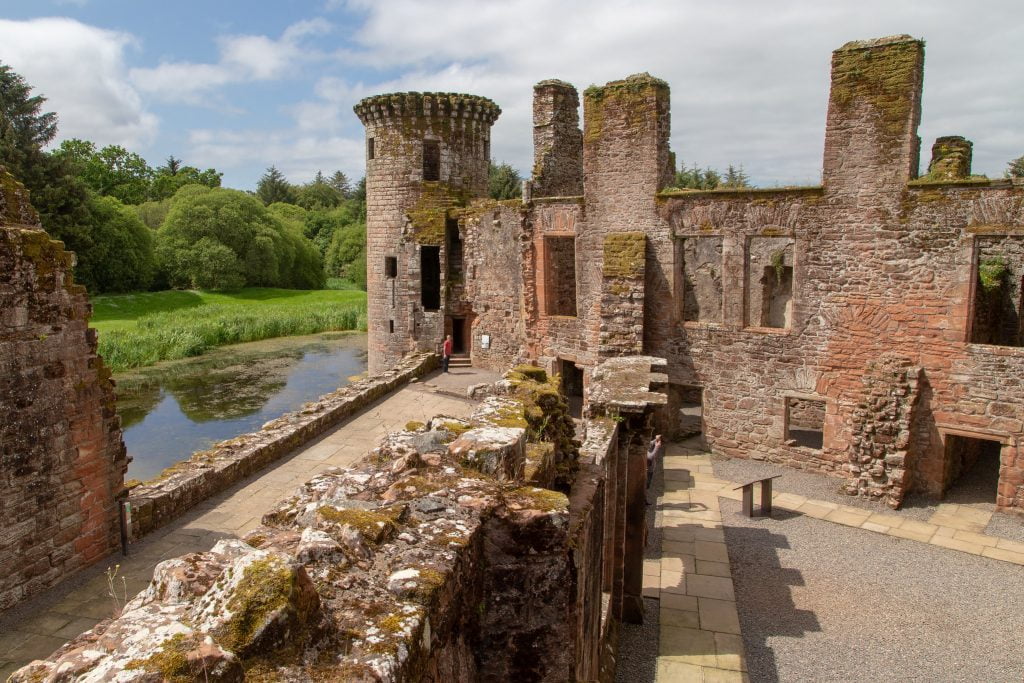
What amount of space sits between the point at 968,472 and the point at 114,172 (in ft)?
223

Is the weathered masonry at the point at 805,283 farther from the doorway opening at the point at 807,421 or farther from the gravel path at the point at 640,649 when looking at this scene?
the gravel path at the point at 640,649

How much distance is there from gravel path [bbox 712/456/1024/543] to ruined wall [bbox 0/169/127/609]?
10.4 metres

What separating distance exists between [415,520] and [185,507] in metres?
7.68

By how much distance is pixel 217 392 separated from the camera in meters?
25.9

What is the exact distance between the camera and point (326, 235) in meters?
72.9

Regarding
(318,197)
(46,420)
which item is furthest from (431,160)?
(318,197)

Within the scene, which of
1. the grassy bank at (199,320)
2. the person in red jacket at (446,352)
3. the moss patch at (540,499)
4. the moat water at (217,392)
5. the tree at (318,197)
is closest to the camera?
the moss patch at (540,499)

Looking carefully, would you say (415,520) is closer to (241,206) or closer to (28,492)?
(28,492)

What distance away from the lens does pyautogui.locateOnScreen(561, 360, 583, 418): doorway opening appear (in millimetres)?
17906

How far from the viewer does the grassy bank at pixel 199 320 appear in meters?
30.0

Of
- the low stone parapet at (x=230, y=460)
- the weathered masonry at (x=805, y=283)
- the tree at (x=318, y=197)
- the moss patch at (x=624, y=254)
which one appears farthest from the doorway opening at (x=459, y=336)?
the tree at (x=318, y=197)

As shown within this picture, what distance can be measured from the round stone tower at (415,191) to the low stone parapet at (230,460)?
459cm

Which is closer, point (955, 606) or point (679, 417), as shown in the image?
point (955, 606)

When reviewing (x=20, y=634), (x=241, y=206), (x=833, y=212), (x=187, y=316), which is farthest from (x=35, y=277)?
(x=241, y=206)
